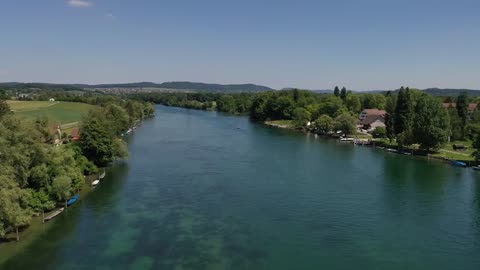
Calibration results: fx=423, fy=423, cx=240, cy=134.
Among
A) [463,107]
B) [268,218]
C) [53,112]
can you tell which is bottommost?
[268,218]

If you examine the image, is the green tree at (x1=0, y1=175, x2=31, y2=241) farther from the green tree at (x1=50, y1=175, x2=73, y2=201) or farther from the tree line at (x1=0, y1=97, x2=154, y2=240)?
the green tree at (x1=50, y1=175, x2=73, y2=201)

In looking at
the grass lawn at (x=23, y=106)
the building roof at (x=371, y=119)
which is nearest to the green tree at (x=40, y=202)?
the grass lawn at (x=23, y=106)

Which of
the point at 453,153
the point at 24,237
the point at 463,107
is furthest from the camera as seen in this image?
the point at 463,107

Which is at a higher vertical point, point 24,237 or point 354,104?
point 354,104

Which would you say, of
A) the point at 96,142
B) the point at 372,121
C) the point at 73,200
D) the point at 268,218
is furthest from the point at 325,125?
the point at 73,200

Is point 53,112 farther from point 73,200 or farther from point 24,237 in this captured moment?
point 24,237
